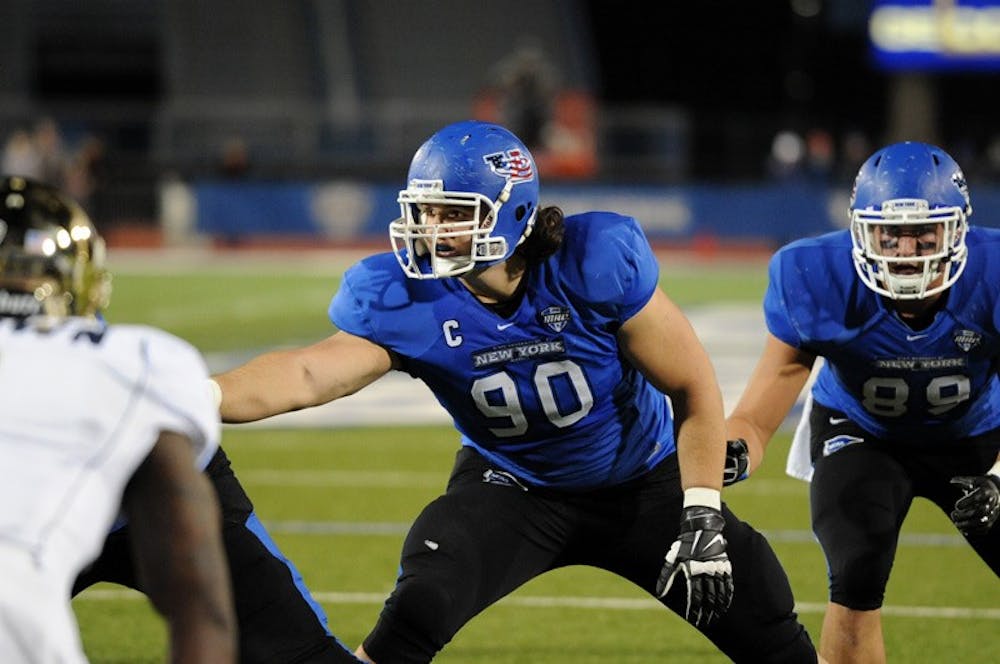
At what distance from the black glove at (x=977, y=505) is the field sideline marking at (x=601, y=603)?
1247mm

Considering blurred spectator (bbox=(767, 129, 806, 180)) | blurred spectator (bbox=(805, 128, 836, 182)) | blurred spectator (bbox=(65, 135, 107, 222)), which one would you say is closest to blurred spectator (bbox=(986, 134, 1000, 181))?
blurred spectator (bbox=(805, 128, 836, 182))

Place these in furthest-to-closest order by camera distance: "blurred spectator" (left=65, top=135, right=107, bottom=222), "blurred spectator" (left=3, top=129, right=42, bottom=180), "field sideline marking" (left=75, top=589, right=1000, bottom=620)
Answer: "blurred spectator" (left=65, top=135, right=107, bottom=222), "blurred spectator" (left=3, top=129, right=42, bottom=180), "field sideline marking" (left=75, top=589, right=1000, bottom=620)

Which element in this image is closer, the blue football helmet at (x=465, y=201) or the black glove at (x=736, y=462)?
the blue football helmet at (x=465, y=201)

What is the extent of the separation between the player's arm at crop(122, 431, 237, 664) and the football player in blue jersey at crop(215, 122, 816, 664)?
3.94 feet

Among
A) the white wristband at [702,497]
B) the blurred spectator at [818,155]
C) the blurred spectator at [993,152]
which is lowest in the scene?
the blurred spectator at [993,152]

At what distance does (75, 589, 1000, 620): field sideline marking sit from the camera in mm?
5078

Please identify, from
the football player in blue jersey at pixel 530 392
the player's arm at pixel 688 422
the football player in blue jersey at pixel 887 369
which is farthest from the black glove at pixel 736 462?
the player's arm at pixel 688 422

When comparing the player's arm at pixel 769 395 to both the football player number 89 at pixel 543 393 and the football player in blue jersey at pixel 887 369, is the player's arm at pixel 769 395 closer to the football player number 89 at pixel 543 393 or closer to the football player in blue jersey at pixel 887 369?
the football player in blue jersey at pixel 887 369

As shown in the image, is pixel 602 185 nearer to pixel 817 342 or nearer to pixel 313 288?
pixel 313 288

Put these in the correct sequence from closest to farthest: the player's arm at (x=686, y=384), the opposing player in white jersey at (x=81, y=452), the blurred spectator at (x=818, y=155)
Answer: the opposing player in white jersey at (x=81, y=452), the player's arm at (x=686, y=384), the blurred spectator at (x=818, y=155)

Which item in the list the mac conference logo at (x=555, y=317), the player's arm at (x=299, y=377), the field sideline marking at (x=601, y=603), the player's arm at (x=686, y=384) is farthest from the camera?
the field sideline marking at (x=601, y=603)

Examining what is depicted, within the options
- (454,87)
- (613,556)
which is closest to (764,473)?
(613,556)

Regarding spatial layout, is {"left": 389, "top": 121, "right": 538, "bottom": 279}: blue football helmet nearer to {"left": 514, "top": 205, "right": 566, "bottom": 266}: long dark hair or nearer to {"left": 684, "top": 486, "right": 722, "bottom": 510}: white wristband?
{"left": 514, "top": 205, "right": 566, "bottom": 266}: long dark hair

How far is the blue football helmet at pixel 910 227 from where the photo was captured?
393 cm
